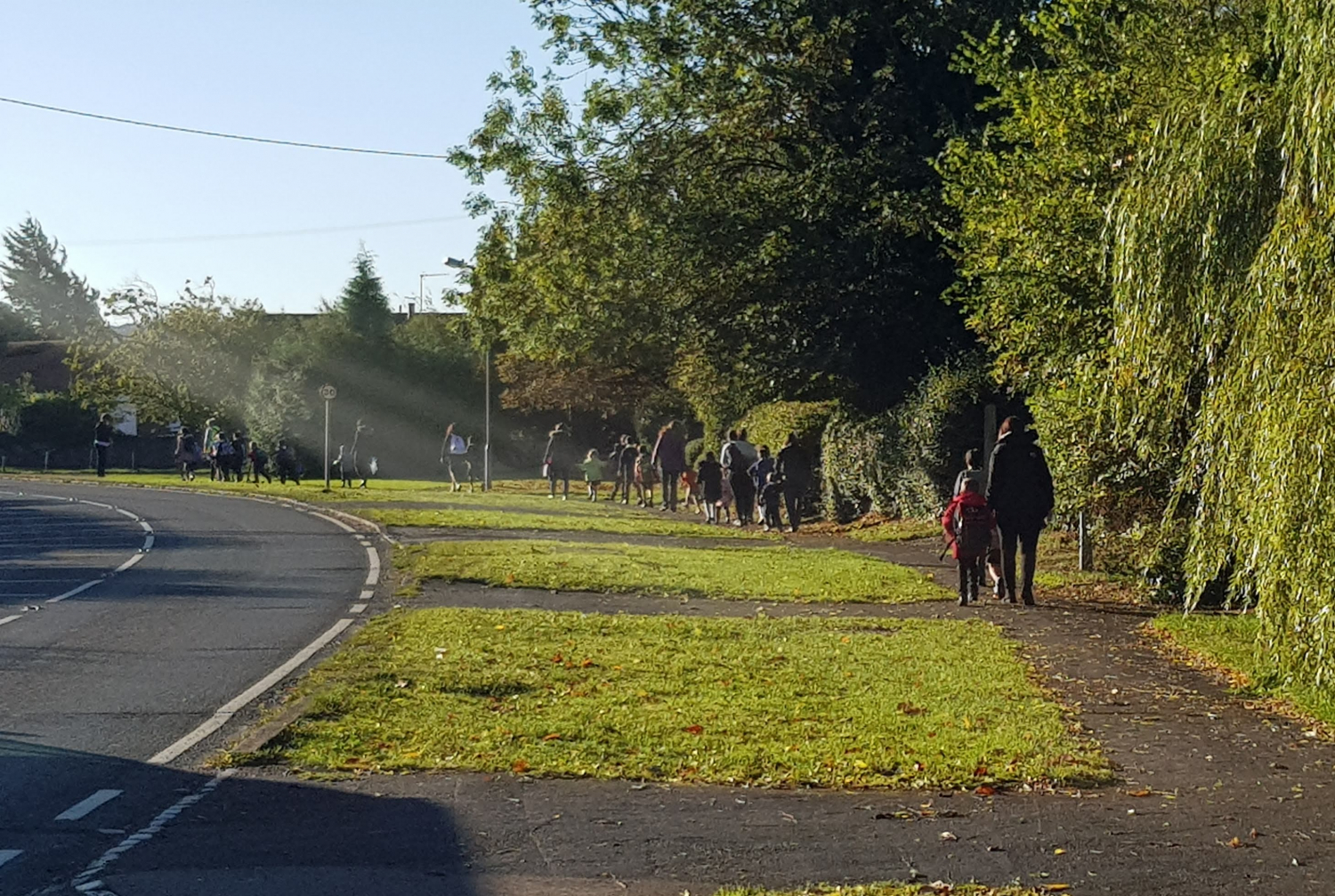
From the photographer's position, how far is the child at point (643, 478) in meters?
41.3

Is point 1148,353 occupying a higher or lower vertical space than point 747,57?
lower

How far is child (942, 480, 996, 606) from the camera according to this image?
17.6m

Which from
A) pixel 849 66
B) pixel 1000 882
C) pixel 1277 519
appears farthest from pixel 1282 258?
pixel 849 66

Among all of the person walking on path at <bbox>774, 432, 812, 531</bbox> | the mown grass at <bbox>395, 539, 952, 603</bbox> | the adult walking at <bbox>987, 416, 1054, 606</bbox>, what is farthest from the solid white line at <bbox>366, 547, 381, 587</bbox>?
the person walking on path at <bbox>774, 432, 812, 531</bbox>

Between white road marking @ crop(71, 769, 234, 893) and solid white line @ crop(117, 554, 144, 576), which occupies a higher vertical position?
solid white line @ crop(117, 554, 144, 576)

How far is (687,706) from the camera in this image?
1073 centimetres

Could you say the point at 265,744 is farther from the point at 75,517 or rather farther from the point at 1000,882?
the point at 75,517

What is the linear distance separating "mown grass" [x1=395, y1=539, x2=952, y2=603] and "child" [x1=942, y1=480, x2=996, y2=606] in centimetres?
68

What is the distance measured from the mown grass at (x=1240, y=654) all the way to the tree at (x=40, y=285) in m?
158

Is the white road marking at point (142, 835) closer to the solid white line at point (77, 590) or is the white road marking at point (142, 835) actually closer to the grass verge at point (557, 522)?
the solid white line at point (77, 590)

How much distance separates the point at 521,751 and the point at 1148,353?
5.55 meters

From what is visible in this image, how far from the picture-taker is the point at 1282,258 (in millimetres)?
9516

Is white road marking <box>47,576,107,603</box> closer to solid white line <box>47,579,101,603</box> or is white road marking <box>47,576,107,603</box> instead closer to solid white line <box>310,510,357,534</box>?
solid white line <box>47,579,101,603</box>

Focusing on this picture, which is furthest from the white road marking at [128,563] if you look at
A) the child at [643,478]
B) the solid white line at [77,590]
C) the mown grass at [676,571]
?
the child at [643,478]
